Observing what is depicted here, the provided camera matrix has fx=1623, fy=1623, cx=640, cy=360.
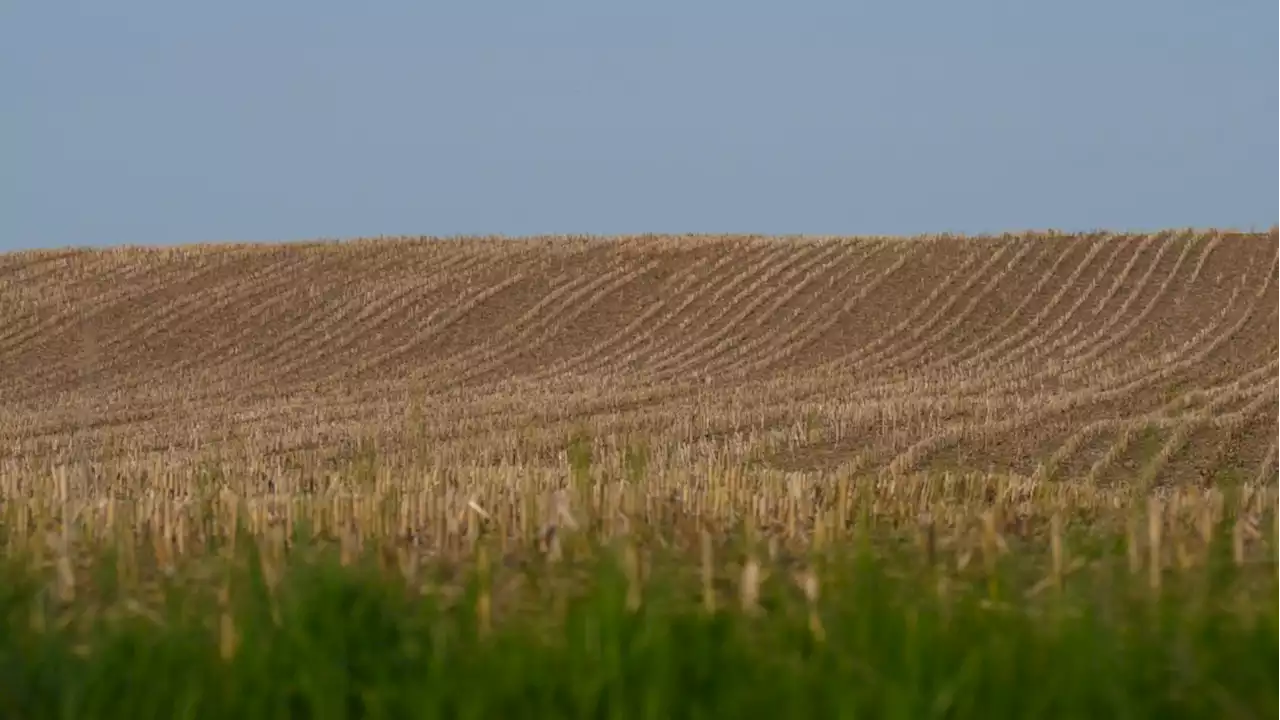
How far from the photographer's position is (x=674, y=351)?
26.5 m

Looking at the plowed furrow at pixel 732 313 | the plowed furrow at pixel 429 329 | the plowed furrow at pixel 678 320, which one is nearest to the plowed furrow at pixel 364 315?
the plowed furrow at pixel 429 329

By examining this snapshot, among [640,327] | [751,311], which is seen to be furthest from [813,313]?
[640,327]

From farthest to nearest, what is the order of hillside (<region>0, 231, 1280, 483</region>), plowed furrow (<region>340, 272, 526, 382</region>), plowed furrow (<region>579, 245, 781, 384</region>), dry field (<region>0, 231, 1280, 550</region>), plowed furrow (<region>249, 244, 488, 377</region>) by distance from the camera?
plowed furrow (<region>249, 244, 488, 377</region>) → plowed furrow (<region>340, 272, 526, 382</region>) → plowed furrow (<region>579, 245, 781, 384</region>) → hillside (<region>0, 231, 1280, 483</region>) → dry field (<region>0, 231, 1280, 550</region>)

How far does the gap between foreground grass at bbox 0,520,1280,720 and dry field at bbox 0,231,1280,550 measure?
532 millimetres

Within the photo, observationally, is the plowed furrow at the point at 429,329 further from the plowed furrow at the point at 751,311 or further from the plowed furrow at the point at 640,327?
the plowed furrow at the point at 751,311

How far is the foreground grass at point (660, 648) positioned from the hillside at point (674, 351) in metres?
8.94

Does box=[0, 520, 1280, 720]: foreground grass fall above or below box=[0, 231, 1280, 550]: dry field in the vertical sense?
below

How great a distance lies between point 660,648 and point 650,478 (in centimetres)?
467

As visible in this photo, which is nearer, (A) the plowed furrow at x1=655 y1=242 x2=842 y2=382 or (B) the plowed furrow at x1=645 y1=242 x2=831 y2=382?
(B) the plowed furrow at x1=645 y1=242 x2=831 y2=382

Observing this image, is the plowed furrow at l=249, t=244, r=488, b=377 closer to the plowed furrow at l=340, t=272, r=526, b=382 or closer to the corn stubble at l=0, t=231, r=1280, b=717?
the corn stubble at l=0, t=231, r=1280, b=717

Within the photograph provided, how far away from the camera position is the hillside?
1559 cm

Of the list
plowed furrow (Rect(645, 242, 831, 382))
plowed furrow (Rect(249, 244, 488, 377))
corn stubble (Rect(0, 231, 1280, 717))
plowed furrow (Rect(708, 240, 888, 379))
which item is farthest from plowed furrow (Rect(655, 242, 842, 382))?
plowed furrow (Rect(249, 244, 488, 377))

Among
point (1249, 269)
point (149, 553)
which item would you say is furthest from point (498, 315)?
point (149, 553)

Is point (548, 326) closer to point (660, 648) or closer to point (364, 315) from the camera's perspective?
point (364, 315)
